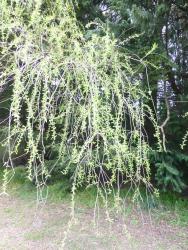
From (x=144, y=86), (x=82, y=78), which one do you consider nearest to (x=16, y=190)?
(x=144, y=86)

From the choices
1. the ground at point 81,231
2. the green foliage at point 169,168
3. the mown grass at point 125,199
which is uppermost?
the green foliage at point 169,168

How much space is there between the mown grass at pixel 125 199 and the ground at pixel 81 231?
94mm

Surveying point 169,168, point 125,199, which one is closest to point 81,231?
point 125,199

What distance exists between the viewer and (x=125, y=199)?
3.81 meters

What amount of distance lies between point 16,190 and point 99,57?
2709 mm

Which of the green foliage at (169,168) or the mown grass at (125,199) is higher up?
the green foliage at (169,168)

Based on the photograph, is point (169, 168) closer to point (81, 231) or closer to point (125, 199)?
point (125, 199)

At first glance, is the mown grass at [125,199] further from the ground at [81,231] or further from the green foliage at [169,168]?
the green foliage at [169,168]

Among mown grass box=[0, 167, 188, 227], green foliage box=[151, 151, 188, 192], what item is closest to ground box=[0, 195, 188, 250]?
mown grass box=[0, 167, 188, 227]

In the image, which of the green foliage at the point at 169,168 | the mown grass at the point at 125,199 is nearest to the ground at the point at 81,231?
the mown grass at the point at 125,199

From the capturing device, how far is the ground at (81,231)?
301 cm

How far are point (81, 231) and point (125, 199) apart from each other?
780 millimetres

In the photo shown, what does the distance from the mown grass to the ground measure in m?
0.09

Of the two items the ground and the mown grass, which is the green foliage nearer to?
the mown grass
